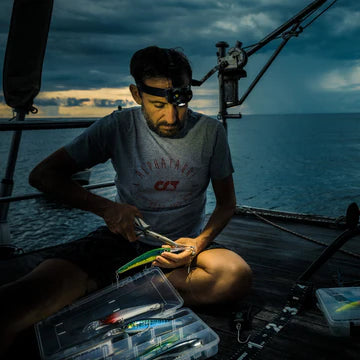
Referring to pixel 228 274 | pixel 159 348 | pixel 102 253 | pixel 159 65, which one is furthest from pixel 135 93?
pixel 159 348

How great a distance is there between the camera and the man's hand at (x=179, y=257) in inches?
75.8

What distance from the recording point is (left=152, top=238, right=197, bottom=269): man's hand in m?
1.93

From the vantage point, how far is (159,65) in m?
2.04

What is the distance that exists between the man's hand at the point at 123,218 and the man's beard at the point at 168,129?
0.53 metres

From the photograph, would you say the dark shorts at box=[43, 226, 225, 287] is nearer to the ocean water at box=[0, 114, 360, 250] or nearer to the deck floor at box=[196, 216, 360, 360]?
the deck floor at box=[196, 216, 360, 360]

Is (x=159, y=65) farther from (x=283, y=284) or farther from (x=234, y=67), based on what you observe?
(x=234, y=67)

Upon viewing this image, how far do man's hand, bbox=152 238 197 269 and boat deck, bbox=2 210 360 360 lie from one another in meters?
0.39

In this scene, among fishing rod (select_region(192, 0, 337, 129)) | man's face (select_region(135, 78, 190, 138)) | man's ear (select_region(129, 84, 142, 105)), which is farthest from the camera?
fishing rod (select_region(192, 0, 337, 129))

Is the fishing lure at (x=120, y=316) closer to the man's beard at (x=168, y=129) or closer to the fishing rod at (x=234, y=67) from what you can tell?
the man's beard at (x=168, y=129)

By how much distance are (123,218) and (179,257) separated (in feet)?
1.28

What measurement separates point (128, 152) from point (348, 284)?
181 cm

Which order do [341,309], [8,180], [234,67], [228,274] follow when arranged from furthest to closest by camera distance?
[234,67], [8,180], [228,274], [341,309]

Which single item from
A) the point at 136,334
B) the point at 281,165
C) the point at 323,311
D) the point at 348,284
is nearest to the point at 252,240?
the point at 348,284

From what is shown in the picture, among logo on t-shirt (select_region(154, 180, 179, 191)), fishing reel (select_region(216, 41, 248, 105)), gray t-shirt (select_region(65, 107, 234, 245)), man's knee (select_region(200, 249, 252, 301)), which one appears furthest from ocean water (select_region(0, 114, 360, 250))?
man's knee (select_region(200, 249, 252, 301))
